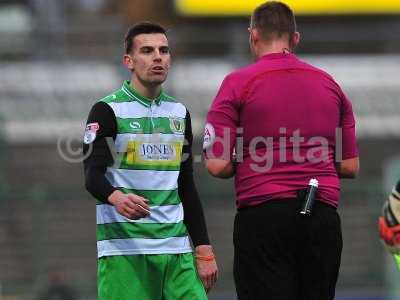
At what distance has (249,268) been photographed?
16.9ft

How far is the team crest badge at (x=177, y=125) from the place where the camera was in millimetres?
5715

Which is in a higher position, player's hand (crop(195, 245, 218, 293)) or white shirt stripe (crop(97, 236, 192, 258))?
white shirt stripe (crop(97, 236, 192, 258))

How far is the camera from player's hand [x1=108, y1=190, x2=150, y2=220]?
515 centimetres

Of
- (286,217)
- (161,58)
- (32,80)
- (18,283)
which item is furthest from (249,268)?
(32,80)

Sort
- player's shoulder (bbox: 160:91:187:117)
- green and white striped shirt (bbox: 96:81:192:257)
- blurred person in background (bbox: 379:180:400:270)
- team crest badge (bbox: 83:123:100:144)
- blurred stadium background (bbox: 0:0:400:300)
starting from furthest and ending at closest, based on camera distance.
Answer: blurred stadium background (bbox: 0:0:400:300)
blurred person in background (bbox: 379:180:400:270)
player's shoulder (bbox: 160:91:187:117)
green and white striped shirt (bbox: 96:81:192:257)
team crest badge (bbox: 83:123:100:144)

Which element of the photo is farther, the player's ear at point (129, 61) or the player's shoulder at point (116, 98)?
the player's ear at point (129, 61)

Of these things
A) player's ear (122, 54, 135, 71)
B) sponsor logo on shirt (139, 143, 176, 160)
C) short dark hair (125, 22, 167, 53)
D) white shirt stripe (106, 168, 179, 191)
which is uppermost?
short dark hair (125, 22, 167, 53)

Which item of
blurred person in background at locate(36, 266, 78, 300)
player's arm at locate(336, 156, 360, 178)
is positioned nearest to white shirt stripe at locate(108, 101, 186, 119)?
player's arm at locate(336, 156, 360, 178)

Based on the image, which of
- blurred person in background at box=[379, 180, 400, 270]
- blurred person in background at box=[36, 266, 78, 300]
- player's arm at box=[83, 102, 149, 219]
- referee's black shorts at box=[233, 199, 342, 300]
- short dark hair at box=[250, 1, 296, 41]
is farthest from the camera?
blurred person in background at box=[36, 266, 78, 300]

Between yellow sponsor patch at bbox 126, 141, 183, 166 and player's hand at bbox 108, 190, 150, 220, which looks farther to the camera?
yellow sponsor patch at bbox 126, 141, 183, 166

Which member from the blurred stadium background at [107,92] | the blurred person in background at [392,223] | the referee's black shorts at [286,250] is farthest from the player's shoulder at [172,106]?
the blurred stadium background at [107,92]

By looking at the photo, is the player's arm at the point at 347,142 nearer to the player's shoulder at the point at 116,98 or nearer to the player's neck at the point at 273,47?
the player's neck at the point at 273,47

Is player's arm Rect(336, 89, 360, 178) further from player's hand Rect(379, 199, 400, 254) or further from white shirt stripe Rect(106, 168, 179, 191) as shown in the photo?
player's hand Rect(379, 199, 400, 254)

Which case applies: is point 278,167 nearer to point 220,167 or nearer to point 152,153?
point 220,167
